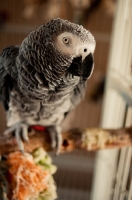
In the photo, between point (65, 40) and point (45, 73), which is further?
point (45, 73)

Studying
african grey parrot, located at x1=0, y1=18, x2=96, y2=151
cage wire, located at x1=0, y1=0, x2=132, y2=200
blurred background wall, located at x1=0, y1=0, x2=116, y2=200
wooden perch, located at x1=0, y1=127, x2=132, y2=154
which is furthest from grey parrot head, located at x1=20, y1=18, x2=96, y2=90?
blurred background wall, located at x1=0, y1=0, x2=116, y2=200

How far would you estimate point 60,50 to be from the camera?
530 mm

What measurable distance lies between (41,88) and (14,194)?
0.31 metres

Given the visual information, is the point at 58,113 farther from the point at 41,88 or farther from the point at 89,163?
the point at 89,163

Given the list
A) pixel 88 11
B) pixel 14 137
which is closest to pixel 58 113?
pixel 14 137

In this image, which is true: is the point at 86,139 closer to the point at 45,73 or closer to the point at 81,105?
the point at 45,73

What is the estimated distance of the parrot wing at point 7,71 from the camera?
69 cm

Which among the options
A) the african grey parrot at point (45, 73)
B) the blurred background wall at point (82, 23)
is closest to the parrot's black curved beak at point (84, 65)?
the african grey parrot at point (45, 73)

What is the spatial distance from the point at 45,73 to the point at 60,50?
4.6 inches

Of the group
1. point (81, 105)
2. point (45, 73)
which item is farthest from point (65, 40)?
point (81, 105)

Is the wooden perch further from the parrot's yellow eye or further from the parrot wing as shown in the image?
the parrot's yellow eye

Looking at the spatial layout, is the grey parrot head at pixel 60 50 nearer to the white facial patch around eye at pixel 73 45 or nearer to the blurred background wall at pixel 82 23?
the white facial patch around eye at pixel 73 45

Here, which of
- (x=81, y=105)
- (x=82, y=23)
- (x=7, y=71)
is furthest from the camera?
(x=81, y=105)

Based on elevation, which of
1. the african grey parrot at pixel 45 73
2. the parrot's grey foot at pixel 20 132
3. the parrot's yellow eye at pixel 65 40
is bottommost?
the parrot's grey foot at pixel 20 132
